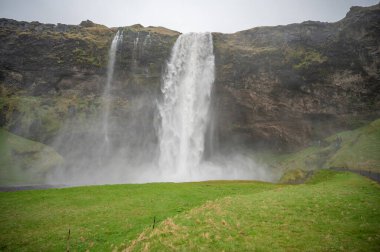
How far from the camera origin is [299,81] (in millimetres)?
67938

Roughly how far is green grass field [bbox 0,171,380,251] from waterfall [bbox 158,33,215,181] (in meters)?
37.1

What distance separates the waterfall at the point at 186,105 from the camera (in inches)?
2456

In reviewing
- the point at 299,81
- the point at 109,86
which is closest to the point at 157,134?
the point at 109,86

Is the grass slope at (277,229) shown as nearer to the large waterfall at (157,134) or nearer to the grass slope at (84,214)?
the grass slope at (84,214)

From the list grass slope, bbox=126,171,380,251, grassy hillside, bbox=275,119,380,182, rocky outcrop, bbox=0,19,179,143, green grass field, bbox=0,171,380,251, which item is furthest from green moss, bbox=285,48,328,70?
grass slope, bbox=126,171,380,251

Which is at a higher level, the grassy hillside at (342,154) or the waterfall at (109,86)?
the waterfall at (109,86)

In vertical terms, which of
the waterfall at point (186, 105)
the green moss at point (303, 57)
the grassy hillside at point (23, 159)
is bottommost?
the grassy hillside at point (23, 159)

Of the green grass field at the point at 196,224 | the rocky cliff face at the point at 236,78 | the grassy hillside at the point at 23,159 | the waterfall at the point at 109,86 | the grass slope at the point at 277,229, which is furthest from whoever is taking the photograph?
the waterfall at the point at 109,86

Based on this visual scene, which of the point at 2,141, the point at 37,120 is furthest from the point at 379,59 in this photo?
the point at 2,141

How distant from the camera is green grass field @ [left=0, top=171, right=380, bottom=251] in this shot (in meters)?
11.3

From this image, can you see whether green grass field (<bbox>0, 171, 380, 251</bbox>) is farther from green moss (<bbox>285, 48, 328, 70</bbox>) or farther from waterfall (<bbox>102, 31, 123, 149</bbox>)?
green moss (<bbox>285, 48, 328, 70</bbox>)

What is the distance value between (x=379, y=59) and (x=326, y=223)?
218 feet

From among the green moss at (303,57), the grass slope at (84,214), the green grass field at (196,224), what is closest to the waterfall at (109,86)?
the grass slope at (84,214)

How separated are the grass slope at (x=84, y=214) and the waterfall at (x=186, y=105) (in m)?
30.2
